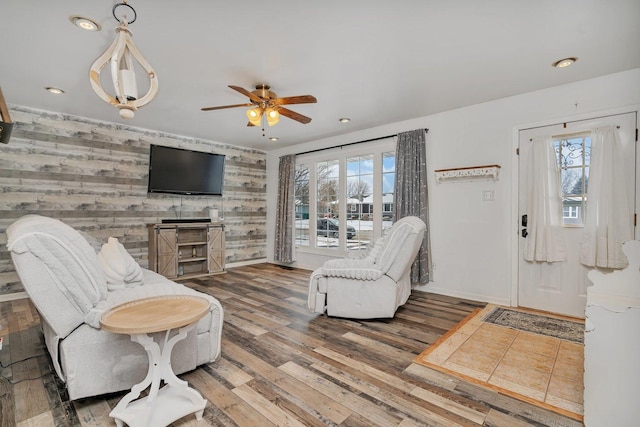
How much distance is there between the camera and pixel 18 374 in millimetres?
2127

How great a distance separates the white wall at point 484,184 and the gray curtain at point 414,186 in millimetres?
121

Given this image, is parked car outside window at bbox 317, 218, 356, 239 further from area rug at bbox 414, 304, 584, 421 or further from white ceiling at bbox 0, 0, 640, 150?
area rug at bbox 414, 304, 584, 421

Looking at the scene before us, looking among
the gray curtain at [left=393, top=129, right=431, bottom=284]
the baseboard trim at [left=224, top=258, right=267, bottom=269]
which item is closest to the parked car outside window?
the gray curtain at [left=393, top=129, right=431, bottom=284]

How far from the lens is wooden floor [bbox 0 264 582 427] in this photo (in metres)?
1.69

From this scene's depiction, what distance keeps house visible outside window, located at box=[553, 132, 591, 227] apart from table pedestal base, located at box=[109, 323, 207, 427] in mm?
3889

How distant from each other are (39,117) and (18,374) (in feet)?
11.7

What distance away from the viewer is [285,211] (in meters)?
6.08

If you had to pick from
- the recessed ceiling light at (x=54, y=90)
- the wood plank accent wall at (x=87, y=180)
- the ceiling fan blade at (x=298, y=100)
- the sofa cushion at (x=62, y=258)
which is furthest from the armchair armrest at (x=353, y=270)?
the recessed ceiling light at (x=54, y=90)

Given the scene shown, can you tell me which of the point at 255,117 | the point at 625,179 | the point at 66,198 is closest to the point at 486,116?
the point at 625,179

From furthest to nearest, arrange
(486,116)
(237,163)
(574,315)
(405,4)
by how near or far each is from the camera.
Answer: (237,163)
(486,116)
(574,315)
(405,4)

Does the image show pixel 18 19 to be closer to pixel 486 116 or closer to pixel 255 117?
pixel 255 117

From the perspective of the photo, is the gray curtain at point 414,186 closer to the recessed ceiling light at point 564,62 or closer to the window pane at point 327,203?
the window pane at point 327,203

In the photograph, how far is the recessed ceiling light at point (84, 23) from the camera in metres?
2.10

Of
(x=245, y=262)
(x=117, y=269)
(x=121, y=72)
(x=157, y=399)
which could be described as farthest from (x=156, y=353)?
(x=245, y=262)
